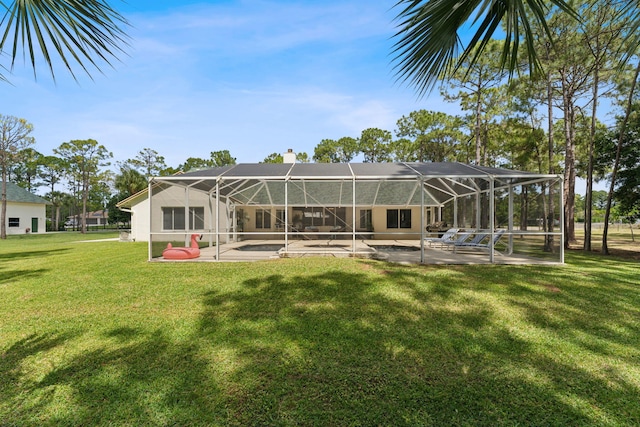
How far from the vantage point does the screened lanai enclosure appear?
966cm

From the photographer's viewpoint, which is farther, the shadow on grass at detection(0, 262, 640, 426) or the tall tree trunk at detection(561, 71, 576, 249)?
the tall tree trunk at detection(561, 71, 576, 249)

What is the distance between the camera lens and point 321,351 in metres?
3.82

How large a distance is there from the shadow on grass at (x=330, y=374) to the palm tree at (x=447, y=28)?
284cm

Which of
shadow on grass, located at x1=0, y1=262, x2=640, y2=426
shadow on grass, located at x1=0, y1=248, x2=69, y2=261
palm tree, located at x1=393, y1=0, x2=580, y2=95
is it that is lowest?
shadow on grass, located at x1=0, y1=262, x2=640, y2=426

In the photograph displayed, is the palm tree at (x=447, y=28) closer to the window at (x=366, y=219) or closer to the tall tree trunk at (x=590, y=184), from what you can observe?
the tall tree trunk at (x=590, y=184)

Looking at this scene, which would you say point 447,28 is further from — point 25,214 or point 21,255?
point 25,214

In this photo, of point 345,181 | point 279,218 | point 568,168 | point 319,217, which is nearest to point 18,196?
point 279,218

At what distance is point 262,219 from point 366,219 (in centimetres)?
623

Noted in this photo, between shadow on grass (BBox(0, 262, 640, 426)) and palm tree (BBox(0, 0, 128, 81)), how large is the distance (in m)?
2.87

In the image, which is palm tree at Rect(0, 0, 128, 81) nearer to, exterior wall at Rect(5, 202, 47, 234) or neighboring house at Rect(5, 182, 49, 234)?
neighboring house at Rect(5, 182, 49, 234)

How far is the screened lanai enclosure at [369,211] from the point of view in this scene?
31.7ft

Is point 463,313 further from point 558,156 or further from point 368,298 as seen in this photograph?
point 558,156

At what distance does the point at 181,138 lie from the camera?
56.5 ft

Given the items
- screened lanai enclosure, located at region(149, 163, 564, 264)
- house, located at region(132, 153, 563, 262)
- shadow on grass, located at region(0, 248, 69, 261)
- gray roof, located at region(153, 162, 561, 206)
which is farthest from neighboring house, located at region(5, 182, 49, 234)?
gray roof, located at region(153, 162, 561, 206)
